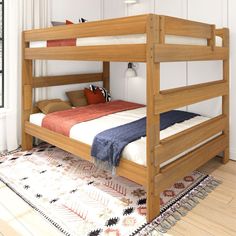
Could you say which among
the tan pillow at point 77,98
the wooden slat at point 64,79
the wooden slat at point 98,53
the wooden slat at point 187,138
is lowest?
the wooden slat at point 187,138

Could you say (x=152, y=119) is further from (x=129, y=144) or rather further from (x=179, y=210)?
(x=179, y=210)

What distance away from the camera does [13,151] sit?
3.35m

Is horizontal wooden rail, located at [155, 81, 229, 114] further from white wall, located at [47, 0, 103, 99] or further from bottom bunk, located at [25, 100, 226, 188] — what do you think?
white wall, located at [47, 0, 103, 99]

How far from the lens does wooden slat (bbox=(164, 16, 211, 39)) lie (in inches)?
73.9

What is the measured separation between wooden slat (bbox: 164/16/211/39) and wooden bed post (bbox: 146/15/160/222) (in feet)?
0.45

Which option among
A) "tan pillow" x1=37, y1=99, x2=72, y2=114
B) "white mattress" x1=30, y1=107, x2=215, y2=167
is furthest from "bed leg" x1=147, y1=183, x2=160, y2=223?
"tan pillow" x1=37, y1=99, x2=72, y2=114

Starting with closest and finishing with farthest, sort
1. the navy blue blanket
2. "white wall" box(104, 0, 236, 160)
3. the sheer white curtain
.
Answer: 1. the navy blue blanket
2. "white wall" box(104, 0, 236, 160)
3. the sheer white curtain

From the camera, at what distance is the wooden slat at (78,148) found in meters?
2.01

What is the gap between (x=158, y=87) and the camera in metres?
1.86

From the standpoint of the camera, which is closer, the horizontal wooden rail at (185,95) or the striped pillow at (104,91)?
the horizontal wooden rail at (185,95)

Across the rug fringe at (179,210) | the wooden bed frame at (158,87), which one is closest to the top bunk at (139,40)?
the wooden bed frame at (158,87)

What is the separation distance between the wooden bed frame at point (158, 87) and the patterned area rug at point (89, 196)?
173mm

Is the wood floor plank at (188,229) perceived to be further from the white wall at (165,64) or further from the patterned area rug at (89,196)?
the white wall at (165,64)

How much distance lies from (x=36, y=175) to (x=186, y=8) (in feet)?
7.93
